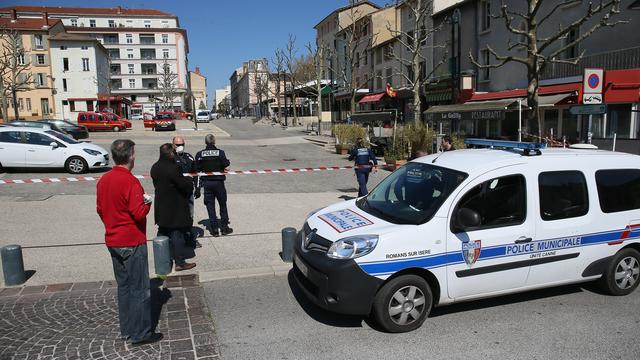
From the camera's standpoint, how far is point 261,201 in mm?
11867

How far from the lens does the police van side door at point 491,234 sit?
4590 millimetres

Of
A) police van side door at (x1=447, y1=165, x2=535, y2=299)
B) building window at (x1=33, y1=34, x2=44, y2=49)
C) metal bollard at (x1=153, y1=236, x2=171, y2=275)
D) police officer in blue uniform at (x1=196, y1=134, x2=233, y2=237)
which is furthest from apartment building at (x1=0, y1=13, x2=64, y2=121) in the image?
police van side door at (x1=447, y1=165, x2=535, y2=299)

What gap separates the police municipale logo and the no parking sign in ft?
26.5

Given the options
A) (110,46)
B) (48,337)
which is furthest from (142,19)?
(48,337)

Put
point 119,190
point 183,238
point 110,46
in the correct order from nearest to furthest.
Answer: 1. point 119,190
2. point 183,238
3. point 110,46

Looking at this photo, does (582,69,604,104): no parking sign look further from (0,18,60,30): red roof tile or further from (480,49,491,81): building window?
(0,18,60,30): red roof tile

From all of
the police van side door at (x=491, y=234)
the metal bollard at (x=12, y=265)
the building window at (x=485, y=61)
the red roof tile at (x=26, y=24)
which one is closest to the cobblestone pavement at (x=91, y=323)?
the metal bollard at (x=12, y=265)

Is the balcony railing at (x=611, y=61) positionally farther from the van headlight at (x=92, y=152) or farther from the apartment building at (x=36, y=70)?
the apartment building at (x=36, y=70)

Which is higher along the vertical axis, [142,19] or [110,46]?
[142,19]

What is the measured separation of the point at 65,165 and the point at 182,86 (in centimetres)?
8599

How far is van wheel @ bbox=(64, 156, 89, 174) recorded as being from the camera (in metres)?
16.3

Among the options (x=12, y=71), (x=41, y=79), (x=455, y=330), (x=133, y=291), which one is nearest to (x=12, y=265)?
(x=133, y=291)

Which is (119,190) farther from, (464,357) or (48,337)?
(464,357)

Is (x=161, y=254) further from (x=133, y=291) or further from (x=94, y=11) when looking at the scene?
(x=94, y=11)
